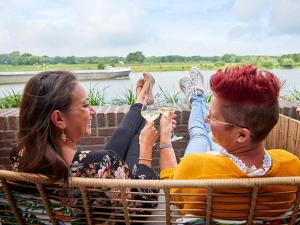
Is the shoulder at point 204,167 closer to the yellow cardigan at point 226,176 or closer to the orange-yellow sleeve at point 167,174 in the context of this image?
the yellow cardigan at point 226,176

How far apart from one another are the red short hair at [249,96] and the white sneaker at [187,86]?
1743mm

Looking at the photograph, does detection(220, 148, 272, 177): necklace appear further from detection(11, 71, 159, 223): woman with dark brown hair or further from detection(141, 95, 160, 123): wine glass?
detection(141, 95, 160, 123): wine glass

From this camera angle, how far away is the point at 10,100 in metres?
4.19

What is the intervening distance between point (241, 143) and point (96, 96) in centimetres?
311

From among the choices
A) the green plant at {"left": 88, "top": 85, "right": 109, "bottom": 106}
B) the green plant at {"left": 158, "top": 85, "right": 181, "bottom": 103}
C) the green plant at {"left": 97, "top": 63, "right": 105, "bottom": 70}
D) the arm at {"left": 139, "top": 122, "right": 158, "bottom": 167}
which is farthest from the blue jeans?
the green plant at {"left": 97, "top": 63, "right": 105, "bottom": 70}

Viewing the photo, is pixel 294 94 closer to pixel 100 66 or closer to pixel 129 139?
pixel 100 66

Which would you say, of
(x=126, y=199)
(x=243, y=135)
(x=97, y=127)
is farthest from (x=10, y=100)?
(x=243, y=135)

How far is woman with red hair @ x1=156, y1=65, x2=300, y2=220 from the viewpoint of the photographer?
1.17 meters

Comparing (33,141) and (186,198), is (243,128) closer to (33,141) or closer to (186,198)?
(186,198)

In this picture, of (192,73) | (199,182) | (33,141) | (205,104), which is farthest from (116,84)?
(199,182)

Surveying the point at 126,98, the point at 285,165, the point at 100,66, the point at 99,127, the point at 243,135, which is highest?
the point at 100,66

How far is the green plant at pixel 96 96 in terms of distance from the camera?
4073mm

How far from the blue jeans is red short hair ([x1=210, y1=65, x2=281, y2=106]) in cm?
85

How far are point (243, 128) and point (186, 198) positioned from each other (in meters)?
0.32
